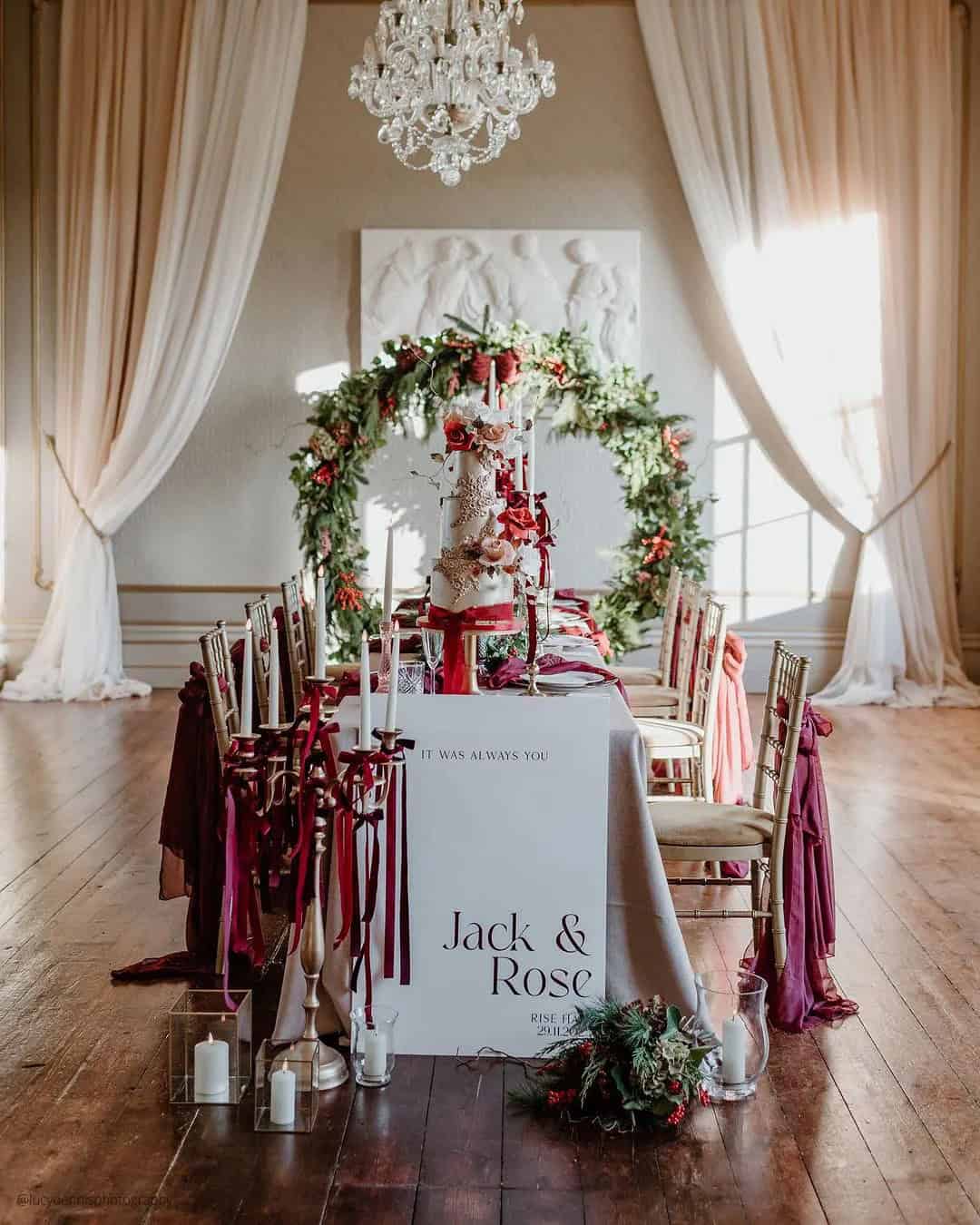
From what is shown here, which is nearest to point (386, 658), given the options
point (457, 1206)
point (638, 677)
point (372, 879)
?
point (372, 879)

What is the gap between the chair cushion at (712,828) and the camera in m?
3.67

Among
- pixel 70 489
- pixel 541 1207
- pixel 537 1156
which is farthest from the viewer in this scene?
pixel 70 489

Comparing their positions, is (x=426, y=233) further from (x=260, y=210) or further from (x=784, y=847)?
(x=784, y=847)

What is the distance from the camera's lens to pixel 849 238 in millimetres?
8781

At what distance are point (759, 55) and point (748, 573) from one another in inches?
124

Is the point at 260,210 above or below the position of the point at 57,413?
above

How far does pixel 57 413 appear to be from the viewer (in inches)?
352

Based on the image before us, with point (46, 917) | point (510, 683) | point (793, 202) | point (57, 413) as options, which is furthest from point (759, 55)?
point (46, 917)

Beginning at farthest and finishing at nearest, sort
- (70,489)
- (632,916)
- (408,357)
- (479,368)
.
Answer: (70,489) → (408,357) → (479,368) → (632,916)

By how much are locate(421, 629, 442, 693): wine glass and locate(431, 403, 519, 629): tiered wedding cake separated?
0.20m

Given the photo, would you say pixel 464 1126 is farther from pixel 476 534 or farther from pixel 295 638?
pixel 295 638

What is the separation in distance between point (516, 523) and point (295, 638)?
75.6 inches

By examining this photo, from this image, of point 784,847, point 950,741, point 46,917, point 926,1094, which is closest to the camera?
point 926,1094

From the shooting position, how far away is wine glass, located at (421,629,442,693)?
4.05 m
